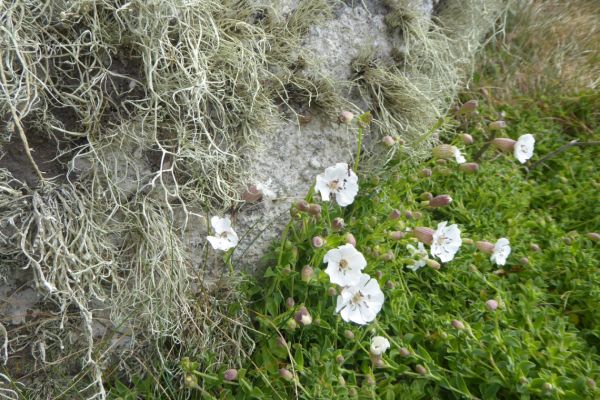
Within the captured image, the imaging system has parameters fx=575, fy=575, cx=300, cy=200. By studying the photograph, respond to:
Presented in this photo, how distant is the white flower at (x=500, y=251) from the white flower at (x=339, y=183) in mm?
586

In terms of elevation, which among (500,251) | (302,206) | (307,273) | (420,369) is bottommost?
(420,369)

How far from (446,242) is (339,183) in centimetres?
45

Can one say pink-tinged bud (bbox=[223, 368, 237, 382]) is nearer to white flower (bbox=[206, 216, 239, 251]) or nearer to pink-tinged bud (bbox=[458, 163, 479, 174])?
white flower (bbox=[206, 216, 239, 251])

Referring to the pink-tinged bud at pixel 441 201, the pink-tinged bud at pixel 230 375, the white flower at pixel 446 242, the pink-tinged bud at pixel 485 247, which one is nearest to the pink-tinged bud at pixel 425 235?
the white flower at pixel 446 242

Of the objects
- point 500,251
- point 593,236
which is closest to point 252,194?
point 500,251

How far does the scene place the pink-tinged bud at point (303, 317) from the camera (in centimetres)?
179

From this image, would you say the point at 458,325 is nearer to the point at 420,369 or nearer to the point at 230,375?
the point at 420,369

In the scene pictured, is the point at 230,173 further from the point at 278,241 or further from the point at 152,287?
the point at 152,287

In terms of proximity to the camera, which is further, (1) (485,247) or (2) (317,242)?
(1) (485,247)

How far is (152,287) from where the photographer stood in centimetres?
192

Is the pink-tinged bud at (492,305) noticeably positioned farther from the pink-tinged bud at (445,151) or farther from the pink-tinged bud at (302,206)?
the pink-tinged bud at (302,206)

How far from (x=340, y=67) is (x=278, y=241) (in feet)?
2.66

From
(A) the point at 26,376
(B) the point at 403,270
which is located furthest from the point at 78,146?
(B) the point at 403,270

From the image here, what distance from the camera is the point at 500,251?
6.97ft
